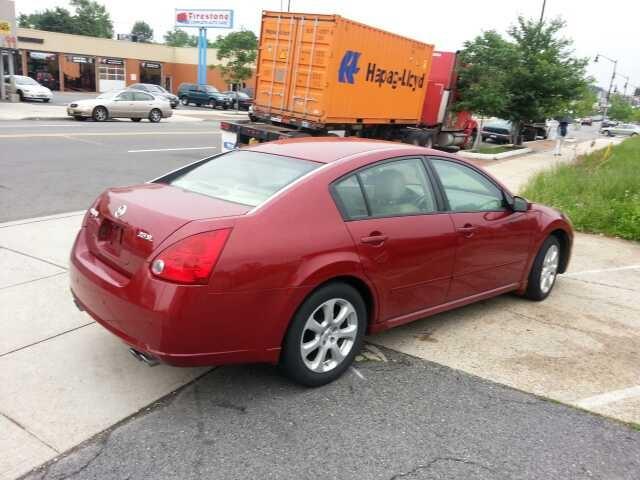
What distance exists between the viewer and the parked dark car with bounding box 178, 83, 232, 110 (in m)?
42.9

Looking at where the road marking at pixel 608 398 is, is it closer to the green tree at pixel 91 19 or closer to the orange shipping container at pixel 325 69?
the orange shipping container at pixel 325 69

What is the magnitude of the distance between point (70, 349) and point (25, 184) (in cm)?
668

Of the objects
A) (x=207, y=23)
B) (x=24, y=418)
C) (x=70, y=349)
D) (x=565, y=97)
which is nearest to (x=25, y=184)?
(x=70, y=349)

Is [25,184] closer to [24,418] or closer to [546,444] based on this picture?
[24,418]

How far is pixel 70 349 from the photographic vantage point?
3955mm

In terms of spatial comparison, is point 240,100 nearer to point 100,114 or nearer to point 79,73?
point 100,114

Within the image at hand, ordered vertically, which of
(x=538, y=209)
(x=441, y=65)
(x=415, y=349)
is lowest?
(x=415, y=349)

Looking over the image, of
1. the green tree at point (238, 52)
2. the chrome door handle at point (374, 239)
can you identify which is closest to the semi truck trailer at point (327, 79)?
the chrome door handle at point (374, 239)

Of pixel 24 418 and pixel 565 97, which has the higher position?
pixel 565 97

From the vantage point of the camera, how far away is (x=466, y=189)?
4770 millimetres

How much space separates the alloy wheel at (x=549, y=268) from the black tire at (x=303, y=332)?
2431 millimetres

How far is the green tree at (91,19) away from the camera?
91894 mm

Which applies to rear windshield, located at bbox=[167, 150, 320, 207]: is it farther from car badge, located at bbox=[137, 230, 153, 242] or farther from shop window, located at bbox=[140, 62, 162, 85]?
shop window, located at bbox=[140, 62, 162, 85]

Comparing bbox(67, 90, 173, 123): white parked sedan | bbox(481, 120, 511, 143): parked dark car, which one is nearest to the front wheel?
bbox(67, 90, 173, 123): white parked sedan
